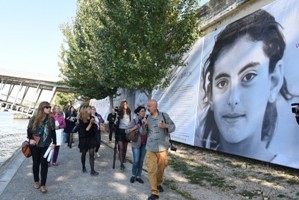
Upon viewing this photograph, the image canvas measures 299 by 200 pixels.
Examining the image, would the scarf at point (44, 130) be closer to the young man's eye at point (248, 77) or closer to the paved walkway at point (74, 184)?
the paved walkway at point (74, 184)

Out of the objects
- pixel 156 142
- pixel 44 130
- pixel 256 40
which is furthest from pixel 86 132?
pixel 256 40

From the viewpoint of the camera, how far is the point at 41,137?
6328 mm

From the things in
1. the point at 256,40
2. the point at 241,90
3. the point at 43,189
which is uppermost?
the point at 256,40

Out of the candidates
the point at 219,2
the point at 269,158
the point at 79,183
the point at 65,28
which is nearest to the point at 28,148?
the point at 79,183

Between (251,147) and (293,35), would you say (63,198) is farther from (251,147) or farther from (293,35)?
(293,35)

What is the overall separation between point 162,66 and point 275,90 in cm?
548

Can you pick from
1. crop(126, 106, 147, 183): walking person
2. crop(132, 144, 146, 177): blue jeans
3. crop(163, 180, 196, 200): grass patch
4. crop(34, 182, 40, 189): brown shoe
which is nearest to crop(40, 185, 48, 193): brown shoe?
crop(34, 182, 40, 189): brown shoe

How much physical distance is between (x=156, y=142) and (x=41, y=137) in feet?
7.27

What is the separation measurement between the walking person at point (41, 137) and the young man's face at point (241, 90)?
5191 mm

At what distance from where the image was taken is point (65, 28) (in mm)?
25188

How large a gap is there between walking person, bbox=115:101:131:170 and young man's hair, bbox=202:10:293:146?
120 inches

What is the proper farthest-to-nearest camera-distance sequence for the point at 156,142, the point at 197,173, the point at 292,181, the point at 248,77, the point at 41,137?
the point at 248,77 → the point at 197,173 → the point at 292,181 → the point at 41,137 → the point at 156,142

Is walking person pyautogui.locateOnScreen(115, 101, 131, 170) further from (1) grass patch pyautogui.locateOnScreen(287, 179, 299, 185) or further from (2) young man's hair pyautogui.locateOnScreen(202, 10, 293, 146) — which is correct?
(1) grass patch pyautogui.locateOnScreen(287, 179, 299, 185)

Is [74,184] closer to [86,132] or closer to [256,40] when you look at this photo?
[86,132]
